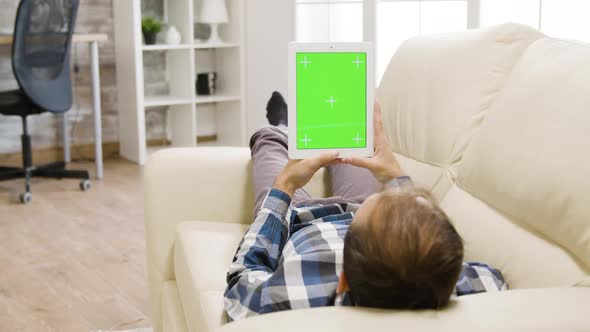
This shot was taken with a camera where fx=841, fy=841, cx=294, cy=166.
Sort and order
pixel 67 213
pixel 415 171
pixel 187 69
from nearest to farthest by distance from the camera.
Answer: pixel 415 171, pixel 67 213, pixel 187 69

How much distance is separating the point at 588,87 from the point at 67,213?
2.91m

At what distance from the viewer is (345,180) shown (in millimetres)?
2100

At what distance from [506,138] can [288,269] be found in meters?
0.51

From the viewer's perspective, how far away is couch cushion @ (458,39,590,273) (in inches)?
51.7

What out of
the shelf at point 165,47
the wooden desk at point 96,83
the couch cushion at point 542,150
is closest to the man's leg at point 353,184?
the couch cushion at point 542,150

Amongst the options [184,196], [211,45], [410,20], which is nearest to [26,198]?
[211,45]

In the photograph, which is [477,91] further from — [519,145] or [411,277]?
[411,277]

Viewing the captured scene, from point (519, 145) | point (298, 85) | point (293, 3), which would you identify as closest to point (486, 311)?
point (519, 145)

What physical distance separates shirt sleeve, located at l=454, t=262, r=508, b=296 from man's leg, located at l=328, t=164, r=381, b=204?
58cm

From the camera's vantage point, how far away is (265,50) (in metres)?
5.05

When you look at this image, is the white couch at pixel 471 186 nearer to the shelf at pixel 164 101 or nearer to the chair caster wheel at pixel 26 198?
the chair caster wheel at pixel 26 198

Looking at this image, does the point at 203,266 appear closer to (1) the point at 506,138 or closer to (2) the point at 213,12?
(1) the point at 506,138

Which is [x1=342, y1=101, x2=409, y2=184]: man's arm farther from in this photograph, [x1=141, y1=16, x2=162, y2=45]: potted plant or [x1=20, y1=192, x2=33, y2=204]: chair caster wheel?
[x1=141, y1=16, x2=162, y2=45]: potted plant

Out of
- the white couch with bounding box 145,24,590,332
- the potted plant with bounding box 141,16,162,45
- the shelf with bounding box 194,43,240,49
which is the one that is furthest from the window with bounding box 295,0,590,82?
the white couch with bounding box 145,24,590,332
